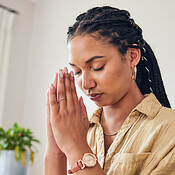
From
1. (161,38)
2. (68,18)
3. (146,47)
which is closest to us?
(146,47)

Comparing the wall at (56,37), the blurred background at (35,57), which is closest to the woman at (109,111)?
the wall at (56,37)

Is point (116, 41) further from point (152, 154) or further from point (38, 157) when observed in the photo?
point (38, 157)

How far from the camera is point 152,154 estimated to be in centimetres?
72

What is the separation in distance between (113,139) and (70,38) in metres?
0.38

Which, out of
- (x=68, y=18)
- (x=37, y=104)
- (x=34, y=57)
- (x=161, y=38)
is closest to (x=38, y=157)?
(x=37, y=104)

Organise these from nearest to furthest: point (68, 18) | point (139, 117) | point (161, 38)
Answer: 1. point (139, 117)
2. point (161, 38)
3. point (68, 18)

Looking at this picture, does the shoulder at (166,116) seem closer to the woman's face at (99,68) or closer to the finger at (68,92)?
the woman's face at (99,68)

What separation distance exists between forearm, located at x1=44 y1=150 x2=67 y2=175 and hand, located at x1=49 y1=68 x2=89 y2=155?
168mm

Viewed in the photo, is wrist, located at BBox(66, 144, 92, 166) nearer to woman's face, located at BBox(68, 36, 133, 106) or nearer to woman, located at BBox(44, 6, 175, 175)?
woman, located at BBox(44, 6, 175, 175)

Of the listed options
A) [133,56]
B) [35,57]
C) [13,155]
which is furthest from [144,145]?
[35,57]

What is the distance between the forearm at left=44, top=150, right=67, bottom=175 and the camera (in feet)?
2.86

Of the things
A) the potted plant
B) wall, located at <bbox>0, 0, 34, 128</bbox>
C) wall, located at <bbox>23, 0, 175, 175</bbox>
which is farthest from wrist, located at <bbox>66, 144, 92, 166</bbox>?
wall, located at <bbox>0, 0, 34, 128</bbox>

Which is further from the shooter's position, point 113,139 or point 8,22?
point 8,22

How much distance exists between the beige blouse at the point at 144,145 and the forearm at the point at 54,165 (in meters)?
0.14
